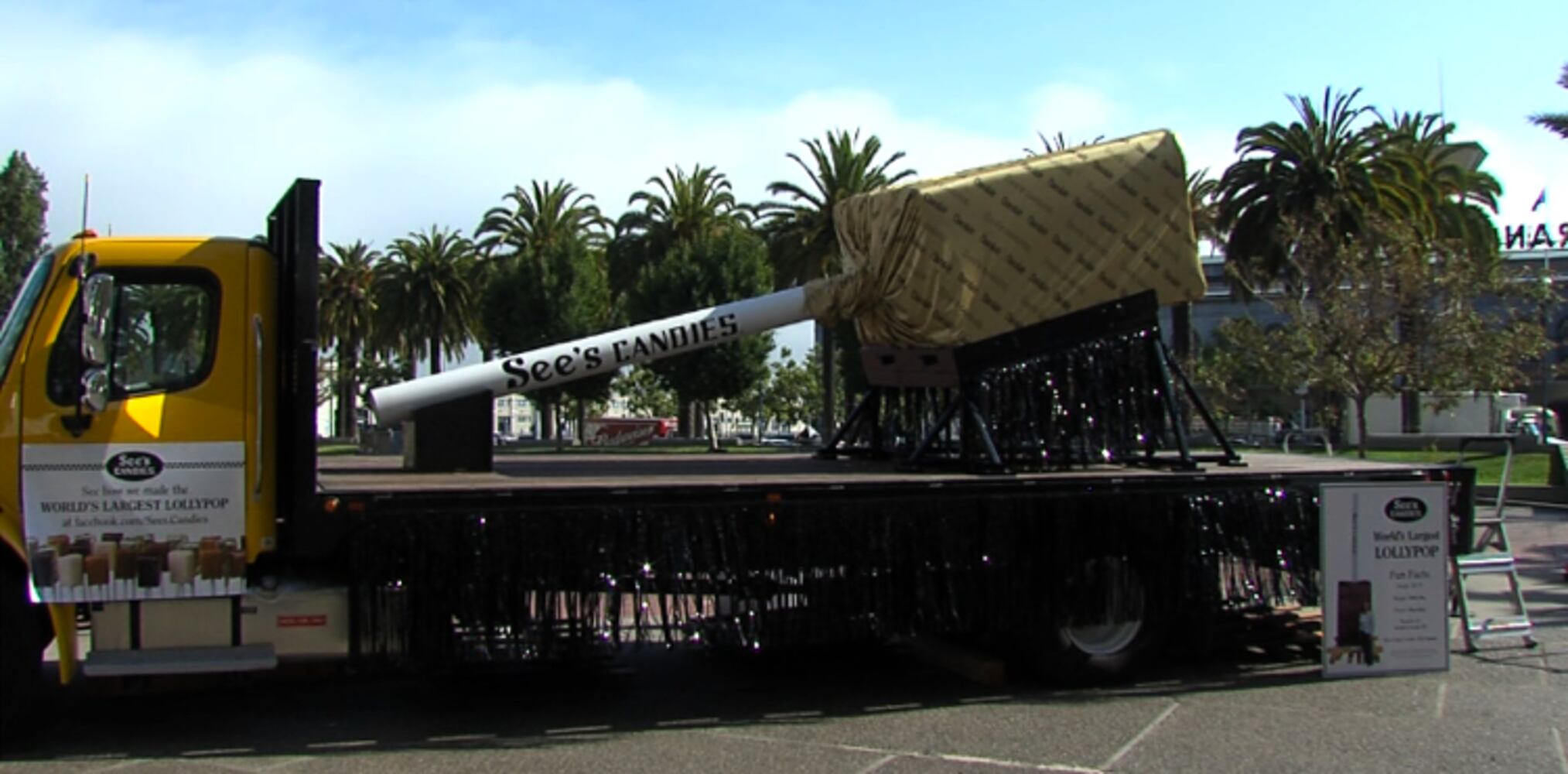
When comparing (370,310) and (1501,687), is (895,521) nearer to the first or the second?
(1501,687)

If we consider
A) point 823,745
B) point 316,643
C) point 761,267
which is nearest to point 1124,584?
point 823,745

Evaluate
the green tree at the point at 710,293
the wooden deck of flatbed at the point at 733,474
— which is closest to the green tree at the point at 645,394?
the green tree at the point at 710,293

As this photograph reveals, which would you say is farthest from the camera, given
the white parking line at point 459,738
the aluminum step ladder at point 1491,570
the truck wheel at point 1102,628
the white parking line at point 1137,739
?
the aluminum step ladder at point 1491,570

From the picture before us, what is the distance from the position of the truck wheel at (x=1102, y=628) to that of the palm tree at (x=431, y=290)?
1762 inches

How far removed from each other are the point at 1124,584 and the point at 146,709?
5822mm

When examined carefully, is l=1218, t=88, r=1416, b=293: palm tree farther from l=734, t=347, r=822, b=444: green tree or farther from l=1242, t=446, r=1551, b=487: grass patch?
l=734, t=347, r=822, b=444: green tree

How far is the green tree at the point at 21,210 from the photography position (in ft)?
82.1

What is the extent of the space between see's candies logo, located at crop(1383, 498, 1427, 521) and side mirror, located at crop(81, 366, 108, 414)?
7451 millimetres

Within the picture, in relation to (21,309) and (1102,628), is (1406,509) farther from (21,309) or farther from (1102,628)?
(21,309)

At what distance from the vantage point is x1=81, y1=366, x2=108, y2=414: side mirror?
20.8 feet

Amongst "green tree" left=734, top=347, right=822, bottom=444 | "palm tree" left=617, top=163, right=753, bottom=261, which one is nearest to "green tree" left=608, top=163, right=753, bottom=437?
"palm tree" left=617, top=163, right=753, bottom=261

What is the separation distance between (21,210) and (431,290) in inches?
967

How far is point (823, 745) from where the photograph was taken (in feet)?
22.7

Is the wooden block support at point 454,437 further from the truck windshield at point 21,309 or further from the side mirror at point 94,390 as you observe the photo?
the truck windshield at point 21,309
